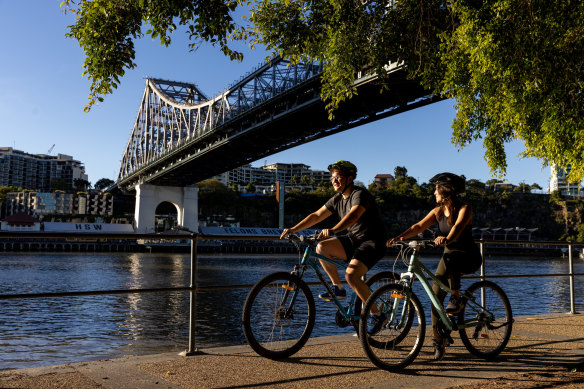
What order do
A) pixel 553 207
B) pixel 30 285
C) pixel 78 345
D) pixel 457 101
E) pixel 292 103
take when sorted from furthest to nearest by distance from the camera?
pixel 553 207 < pixel 292 103 < pixel 30 285 < pixel 78 345 < pixel 457 101

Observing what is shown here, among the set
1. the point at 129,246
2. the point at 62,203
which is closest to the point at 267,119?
the point at 129,246

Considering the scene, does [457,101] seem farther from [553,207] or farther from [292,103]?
[553,207]

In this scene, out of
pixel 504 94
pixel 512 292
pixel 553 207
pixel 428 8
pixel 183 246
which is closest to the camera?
pixel 504 94

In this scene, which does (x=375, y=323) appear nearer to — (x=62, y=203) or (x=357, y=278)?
(x=357, y=278)

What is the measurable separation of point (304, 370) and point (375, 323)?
73cm

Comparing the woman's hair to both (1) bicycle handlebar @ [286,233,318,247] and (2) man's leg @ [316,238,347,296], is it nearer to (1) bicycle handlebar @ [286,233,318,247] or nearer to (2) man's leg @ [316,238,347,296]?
(2) man's leg @ [316,238,347,296]

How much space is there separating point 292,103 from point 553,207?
135 metres

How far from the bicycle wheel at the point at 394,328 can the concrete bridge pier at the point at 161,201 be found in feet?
219

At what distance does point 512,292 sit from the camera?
22.3 meters

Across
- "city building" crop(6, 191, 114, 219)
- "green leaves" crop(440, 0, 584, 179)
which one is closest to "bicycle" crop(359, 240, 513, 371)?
"green leaves" crop(440, 0, 584, 179)

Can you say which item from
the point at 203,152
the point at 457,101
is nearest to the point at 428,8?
the point at 457,101

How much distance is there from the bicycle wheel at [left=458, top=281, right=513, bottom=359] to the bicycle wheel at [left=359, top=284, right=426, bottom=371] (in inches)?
20.3

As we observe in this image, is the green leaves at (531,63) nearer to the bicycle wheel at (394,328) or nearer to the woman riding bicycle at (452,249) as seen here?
the woman riding bicycle at (452,249)

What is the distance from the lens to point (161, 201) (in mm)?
72062
